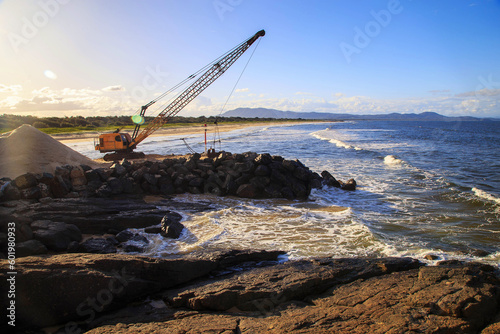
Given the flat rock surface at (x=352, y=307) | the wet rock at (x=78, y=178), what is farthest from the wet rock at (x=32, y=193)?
the flat rock surface at (x=352, y=307)

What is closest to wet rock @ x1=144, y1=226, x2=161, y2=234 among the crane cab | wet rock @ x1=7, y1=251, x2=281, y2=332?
wet rock @ x1=7, y1=251, x2=281, y2=332

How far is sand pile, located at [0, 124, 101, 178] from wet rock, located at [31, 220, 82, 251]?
25.5ft

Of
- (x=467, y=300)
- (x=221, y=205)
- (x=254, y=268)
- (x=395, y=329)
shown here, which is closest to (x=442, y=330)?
(x=395, y=329)

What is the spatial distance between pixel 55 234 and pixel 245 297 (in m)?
5.81

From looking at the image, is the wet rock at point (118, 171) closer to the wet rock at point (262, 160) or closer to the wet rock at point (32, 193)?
the wet rock at point (32, 193)

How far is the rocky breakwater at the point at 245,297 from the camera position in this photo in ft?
15.6

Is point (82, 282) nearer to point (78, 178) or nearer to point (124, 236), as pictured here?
point (124, 236)

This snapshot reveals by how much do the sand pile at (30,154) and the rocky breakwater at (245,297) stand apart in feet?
Result: 38.1

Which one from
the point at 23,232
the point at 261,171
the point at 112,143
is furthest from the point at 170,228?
the point at 112,143

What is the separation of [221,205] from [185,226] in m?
3.19

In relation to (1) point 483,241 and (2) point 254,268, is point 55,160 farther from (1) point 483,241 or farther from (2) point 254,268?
(1) point 483,241

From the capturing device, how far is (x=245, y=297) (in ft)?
18.6

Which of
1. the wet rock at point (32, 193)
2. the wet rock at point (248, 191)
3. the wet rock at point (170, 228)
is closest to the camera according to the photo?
the wet rock at point (170, 228)

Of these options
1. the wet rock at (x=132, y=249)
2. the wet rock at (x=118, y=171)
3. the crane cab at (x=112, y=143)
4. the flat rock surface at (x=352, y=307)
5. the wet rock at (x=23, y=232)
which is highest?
the crane cab at (x=112, y=143)
